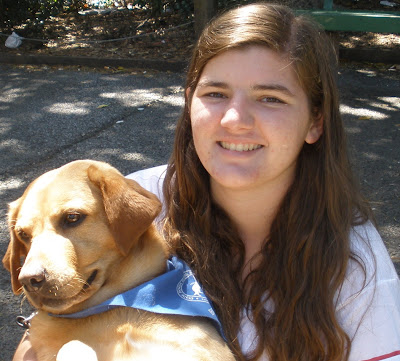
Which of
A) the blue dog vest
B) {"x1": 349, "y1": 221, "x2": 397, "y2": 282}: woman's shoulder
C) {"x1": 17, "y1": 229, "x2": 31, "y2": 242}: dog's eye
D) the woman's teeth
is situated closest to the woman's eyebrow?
the woman's teeth

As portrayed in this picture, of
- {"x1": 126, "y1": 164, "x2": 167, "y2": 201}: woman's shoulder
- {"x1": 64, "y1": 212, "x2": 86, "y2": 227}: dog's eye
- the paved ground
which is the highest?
{"x1": 64, "y1": 212, "x2": 86, "y2": 227}: dog's eye

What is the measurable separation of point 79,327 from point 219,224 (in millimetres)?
771

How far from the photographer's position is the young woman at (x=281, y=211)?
2.06m

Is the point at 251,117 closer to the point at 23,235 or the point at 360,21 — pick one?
the point at 23,235

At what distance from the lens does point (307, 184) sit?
2.34m

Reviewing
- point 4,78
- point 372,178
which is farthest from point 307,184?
point 4,78

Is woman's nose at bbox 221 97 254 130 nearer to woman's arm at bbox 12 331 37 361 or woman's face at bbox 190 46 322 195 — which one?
woman's face at bbox 190 46 322 195

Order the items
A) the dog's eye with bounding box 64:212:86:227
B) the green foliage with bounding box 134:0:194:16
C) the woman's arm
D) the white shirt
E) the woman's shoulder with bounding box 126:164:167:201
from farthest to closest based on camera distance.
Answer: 1. the green foliage with bounding box 134:0:194:16
2. the woman's shoulder with bounding box 126:164:167:201
3. the woman's arm
4. the dog's eye with bounding box 64:212:86:227
5. the white shirt

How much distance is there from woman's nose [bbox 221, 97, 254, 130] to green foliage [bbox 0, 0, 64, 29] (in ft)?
29.5

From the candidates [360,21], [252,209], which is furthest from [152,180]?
[360,21]

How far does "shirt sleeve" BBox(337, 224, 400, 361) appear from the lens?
6.49 feet

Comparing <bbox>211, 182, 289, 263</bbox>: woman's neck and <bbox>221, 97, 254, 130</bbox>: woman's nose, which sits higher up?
<bbox>221, 97, 254, 130</bbox>: woman's nose

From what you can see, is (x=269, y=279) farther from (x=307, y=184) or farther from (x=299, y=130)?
(x=299, y=130)

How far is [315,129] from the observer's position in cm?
235
